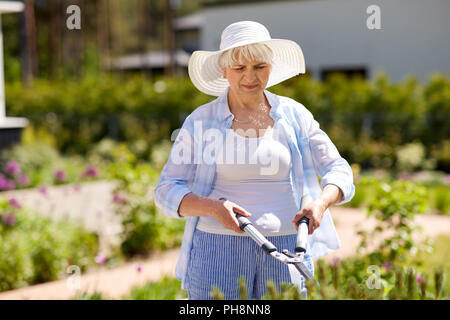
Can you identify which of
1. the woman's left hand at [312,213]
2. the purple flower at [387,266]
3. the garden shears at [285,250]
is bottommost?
the purple flower at [387,266]

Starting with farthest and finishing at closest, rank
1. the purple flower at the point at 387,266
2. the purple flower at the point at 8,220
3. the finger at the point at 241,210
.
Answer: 1. the purple flower at the point at 8,220
2. the purple flower at the point at 387,266
3. the finger at the point at 241,210

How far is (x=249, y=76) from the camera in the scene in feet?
6.53

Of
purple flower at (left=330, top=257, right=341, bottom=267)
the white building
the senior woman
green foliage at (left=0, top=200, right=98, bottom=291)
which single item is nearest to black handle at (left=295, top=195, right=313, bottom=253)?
the senior woman

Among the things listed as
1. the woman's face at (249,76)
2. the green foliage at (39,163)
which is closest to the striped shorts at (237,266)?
the woman's face at (249,76)

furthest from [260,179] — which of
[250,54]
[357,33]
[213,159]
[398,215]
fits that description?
[357,33]

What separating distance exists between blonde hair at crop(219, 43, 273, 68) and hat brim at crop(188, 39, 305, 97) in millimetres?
64

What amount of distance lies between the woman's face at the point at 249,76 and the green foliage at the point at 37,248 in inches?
126

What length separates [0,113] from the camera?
9.81 meters

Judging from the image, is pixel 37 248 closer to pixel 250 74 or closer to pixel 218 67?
pixel 218 67

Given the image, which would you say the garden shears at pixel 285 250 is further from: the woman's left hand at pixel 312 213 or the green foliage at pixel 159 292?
the green foliage at pixel 159 292

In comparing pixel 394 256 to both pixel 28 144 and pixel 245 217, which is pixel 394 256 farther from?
pixel 28 144

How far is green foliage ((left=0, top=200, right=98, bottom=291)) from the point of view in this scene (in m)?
4.52

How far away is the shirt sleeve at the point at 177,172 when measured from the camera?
2.01m

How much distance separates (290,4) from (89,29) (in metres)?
28.0
